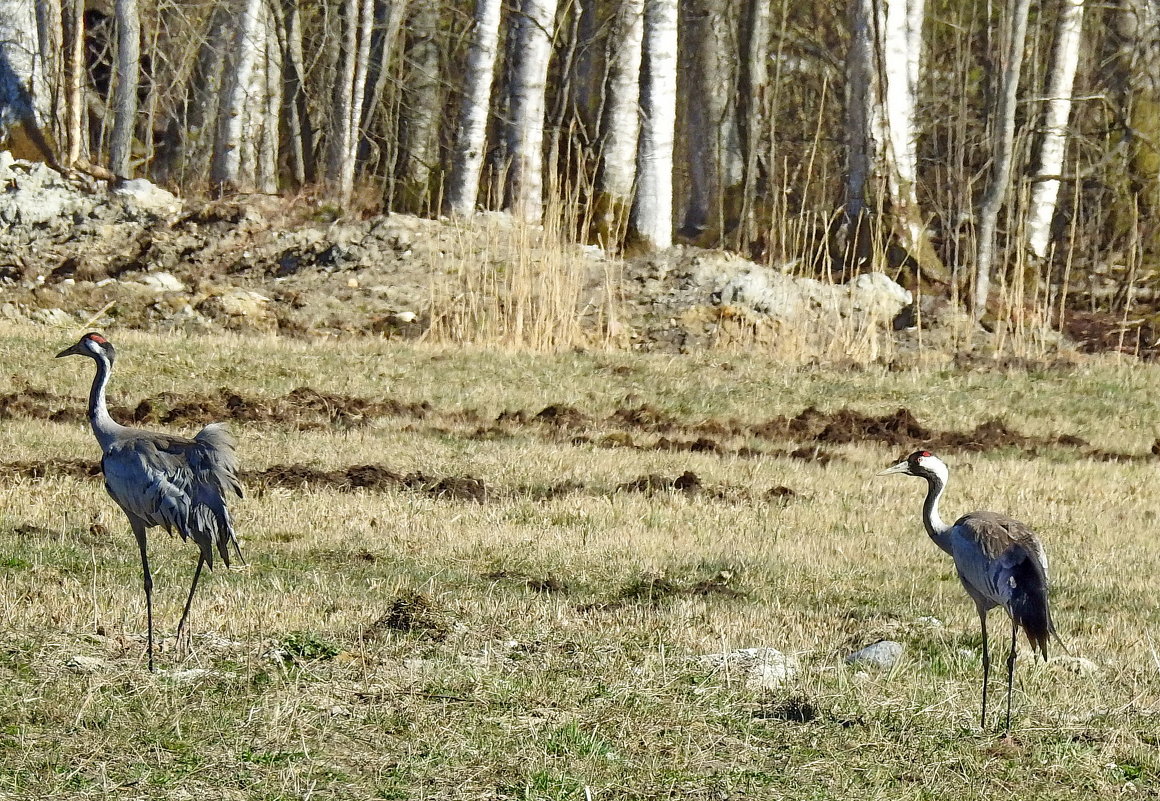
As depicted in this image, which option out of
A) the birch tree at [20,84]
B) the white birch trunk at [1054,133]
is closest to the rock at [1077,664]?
the white birch trunk at [1054,133]

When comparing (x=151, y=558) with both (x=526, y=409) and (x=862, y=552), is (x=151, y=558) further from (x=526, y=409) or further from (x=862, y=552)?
(x=526, y=409)

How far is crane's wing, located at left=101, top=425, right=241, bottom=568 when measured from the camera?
7461 millimetres

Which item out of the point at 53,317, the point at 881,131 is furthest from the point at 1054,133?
the point at 53,317

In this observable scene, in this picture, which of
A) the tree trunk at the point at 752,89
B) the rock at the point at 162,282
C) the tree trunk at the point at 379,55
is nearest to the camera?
the rock at the point at 162,282

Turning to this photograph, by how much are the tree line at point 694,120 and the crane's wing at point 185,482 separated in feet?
41.2

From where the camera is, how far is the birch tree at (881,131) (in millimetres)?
23453

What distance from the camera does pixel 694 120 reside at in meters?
29.9

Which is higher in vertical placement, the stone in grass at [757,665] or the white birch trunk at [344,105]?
the white birch trunk at [344,105]

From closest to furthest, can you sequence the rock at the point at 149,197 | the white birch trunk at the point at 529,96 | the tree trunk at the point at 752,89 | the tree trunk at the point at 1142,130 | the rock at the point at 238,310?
the rock at the point at 238,310
the white birch trunk at the point at 529,96
the rock at the point at 149,197
the tree trunk at the point at 1142,130
the tree trunk at the point at 752,89

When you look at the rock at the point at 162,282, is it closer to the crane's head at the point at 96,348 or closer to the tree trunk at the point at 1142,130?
the crane's head at the point at 96,348

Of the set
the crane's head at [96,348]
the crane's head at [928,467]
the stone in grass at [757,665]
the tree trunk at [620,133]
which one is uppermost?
the tree trunk at [620,133]

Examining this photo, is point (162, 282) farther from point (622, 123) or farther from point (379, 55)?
point (379, 55)

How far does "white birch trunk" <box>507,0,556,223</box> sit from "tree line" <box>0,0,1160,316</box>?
0.03 metres

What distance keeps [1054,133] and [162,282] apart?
546 inches
